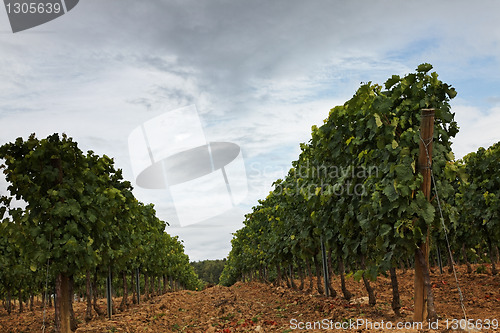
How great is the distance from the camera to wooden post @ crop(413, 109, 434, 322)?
815 centimetres

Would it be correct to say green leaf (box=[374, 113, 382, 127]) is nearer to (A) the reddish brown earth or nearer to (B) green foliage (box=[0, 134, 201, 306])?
(A) the reddish brown earth

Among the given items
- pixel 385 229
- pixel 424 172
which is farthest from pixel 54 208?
pixel 424 172

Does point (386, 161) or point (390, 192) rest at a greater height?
point (386, 161)

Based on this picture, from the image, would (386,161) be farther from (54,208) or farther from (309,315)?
(54,208)

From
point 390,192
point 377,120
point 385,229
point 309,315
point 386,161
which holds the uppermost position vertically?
point 377,120

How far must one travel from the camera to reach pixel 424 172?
8438 mm

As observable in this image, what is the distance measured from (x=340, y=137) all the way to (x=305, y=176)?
3381mm

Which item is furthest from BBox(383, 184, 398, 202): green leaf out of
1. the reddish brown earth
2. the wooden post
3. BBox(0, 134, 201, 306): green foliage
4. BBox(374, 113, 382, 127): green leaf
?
BBox(0, 134, 201, 306): green foliage

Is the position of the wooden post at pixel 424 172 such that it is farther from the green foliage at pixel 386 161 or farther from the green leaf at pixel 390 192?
the green leaf at pixel 390 192

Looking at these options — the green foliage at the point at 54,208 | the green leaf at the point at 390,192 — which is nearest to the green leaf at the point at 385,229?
the green leaf at the point at 390,192

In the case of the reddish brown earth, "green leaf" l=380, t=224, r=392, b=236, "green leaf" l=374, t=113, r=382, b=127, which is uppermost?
"green leaf" l=374, t=113, r=382, b=127

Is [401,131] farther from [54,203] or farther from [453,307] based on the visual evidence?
[453,307]

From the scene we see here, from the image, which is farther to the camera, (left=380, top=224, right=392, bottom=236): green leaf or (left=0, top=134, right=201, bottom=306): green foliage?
(left=0, top=134, right=201, bottom=306): green foliage

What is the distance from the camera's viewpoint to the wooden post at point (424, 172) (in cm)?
815
